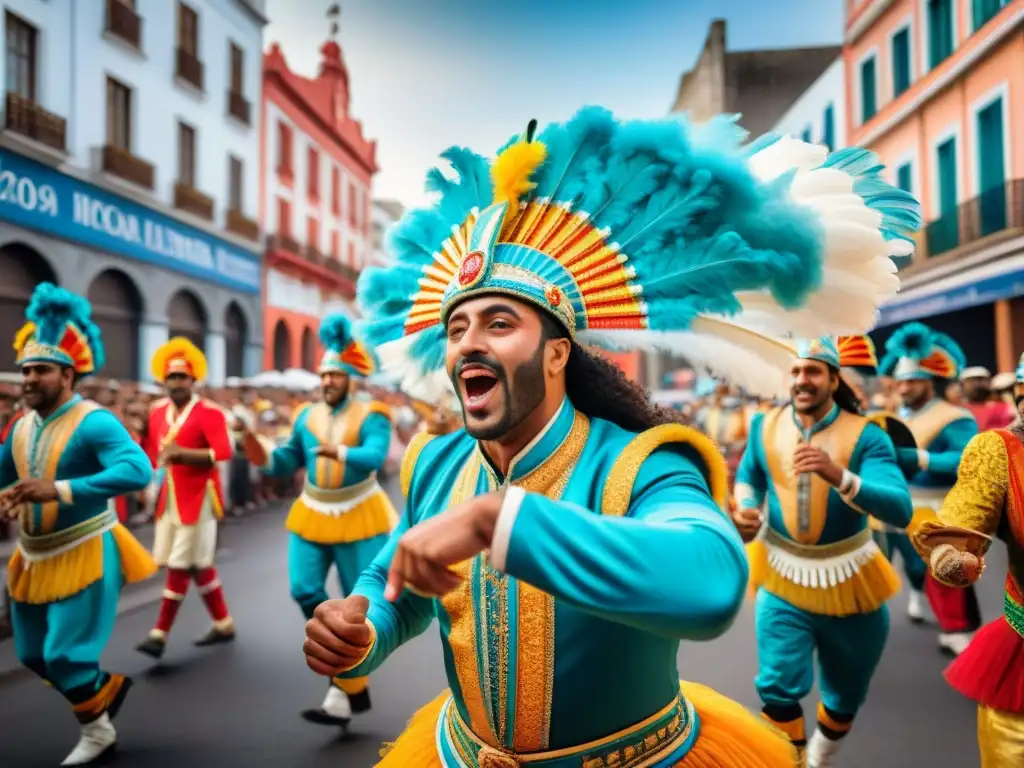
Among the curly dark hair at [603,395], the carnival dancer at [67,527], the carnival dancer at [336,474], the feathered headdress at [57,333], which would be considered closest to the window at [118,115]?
the carnival dancer at [336,474]

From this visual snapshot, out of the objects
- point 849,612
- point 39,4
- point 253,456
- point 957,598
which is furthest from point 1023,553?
point 39,4

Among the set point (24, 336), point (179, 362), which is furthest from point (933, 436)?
point (24, 336)

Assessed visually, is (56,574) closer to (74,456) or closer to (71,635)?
(71,635)

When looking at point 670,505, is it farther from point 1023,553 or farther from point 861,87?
point 861,87

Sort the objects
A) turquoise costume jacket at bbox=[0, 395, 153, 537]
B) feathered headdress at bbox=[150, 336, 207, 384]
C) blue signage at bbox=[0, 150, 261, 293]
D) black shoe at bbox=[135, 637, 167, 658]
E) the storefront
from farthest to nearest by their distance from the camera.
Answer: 1. the storefront
2. blue signage at bbox=[0, 150, 261, 293]
3. feathered headdress at bbox=[150, 336, 207, 384]
4. black shoe at bbox=[135, 637, 167, 658]
5. turquoise costume jacket at bbox=[0, 395, 153, 537]

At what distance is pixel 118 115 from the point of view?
10.4 meters

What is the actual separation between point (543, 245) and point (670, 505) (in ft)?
2.26

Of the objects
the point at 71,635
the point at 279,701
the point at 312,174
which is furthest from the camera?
the point at 312,174

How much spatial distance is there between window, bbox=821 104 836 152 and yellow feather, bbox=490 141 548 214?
18.6m

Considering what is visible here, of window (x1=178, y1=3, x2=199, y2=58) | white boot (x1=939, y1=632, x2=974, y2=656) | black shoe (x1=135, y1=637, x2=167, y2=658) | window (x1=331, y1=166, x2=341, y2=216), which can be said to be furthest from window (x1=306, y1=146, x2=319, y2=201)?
white boot (x1=939, y1=632, x2=974, y2=656)

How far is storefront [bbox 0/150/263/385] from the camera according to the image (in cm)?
772

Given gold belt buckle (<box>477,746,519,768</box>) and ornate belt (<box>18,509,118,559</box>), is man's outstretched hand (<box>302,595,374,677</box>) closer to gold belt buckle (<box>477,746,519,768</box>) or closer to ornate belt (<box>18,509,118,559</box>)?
gold belt buckle (<box>477,746,519,768</box>)

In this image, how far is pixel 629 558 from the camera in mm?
1219

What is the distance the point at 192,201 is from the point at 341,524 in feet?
31.0
